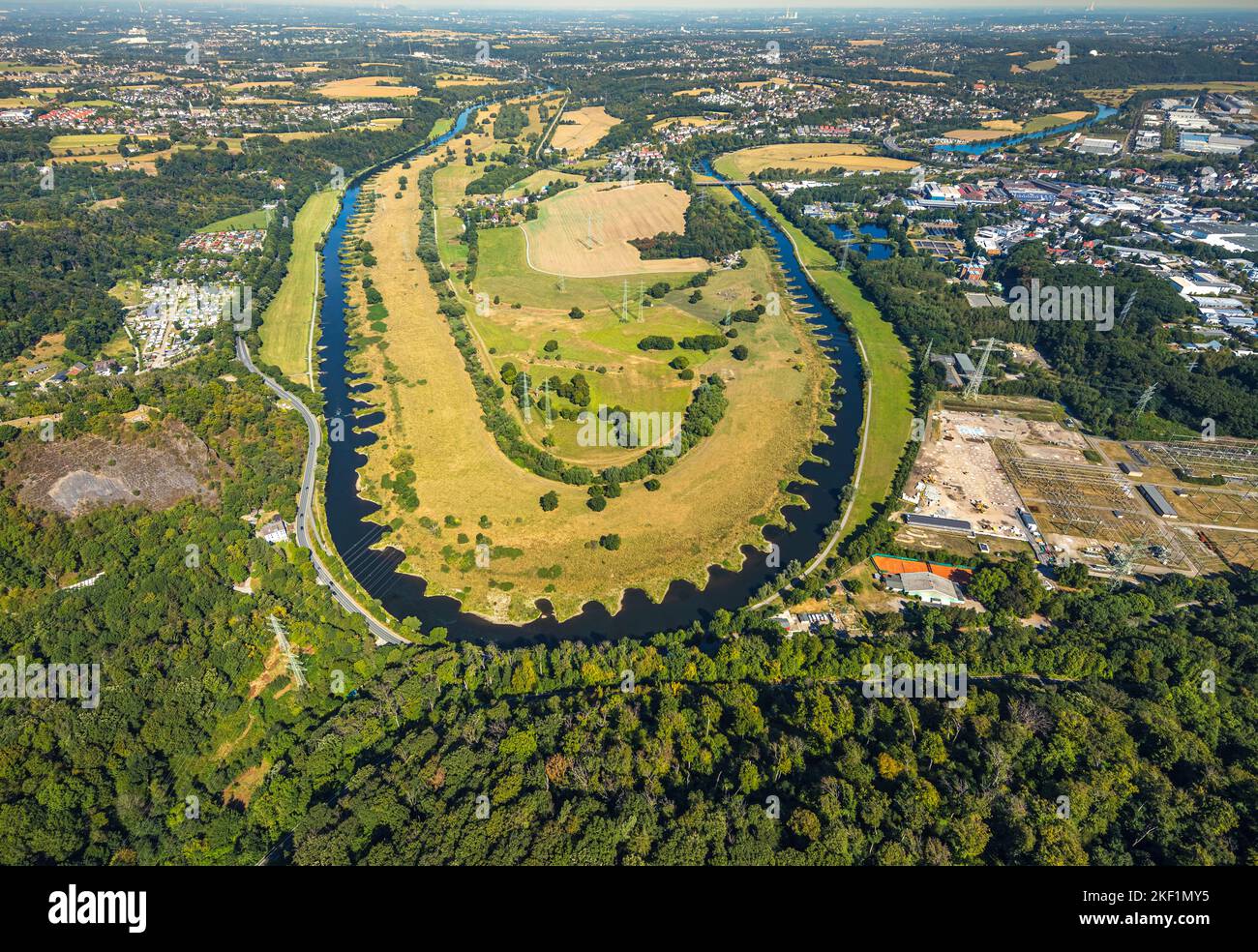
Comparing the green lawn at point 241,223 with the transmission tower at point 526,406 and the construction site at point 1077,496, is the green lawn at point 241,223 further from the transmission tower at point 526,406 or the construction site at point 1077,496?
the construction site at point 1077,496

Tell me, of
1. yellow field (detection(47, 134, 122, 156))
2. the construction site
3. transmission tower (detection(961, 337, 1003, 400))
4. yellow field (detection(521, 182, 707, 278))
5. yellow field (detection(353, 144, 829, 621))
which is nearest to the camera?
yellow field (detection(353, 144, 829, 621))

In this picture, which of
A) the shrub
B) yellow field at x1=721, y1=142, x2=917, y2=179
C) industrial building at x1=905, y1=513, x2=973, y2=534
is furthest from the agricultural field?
yellow field at x1=721, y1=142, x2=917, y2=179

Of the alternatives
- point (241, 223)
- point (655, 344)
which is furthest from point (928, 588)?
point (241, 223)

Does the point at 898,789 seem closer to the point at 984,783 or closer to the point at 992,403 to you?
the point at 984,783

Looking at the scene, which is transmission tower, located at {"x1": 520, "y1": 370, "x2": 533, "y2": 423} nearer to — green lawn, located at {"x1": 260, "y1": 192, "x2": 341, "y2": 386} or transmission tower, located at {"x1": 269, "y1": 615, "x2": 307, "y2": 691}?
green lawn, located at {"x1": 260, "y1": 192, "x2": 341, "y2": 386}

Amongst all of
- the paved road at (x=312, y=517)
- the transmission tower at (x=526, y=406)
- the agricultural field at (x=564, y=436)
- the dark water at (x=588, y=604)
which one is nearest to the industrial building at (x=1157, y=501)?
the dark water at (x=588, y=604)

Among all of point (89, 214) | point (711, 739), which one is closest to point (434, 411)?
point (711, 739)

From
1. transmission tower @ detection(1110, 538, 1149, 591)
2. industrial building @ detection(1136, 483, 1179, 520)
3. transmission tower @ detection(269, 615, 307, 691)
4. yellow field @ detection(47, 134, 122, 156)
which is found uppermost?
yellow field @ detection(47, 134, 122, 156)

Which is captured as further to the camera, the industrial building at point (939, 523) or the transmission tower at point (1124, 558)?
the industrial building at point (939, 523)
